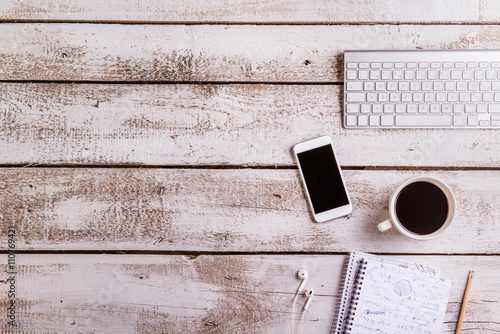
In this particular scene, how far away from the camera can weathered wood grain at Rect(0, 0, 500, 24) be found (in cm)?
73

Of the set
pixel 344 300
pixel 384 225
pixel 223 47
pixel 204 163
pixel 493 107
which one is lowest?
pixel 344 300

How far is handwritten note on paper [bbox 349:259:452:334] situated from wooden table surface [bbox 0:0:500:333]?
0.15 ft

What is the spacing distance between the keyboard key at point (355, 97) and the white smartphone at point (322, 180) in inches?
3.6

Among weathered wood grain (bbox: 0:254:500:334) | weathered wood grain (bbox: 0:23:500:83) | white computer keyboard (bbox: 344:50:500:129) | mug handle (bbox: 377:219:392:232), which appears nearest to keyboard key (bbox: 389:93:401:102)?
white computer keyboard (bbox: 344:50:500:129)

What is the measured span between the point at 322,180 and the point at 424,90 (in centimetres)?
28

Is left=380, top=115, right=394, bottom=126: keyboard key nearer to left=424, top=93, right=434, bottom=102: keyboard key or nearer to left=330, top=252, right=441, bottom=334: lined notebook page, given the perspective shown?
left=424, top=93, right=434, bottom=102: keyboard key

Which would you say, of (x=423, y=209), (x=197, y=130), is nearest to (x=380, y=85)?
(x=423, y=209)

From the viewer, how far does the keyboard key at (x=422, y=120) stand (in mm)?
710

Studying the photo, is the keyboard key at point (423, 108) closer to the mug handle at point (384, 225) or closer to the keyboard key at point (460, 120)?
the keyboard key at point (460, 120)

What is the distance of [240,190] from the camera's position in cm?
73

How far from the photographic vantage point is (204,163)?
0.73 m

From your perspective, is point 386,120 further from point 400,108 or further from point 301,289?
point 301,289

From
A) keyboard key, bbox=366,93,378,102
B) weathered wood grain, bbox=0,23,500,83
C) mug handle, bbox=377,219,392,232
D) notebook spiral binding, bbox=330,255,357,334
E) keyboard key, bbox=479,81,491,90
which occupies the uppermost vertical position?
weathered wood grain, bbox=0,23,500,83

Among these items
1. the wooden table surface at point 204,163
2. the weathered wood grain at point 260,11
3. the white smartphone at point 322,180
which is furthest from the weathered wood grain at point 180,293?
the weathered wood grain at point 260,11
